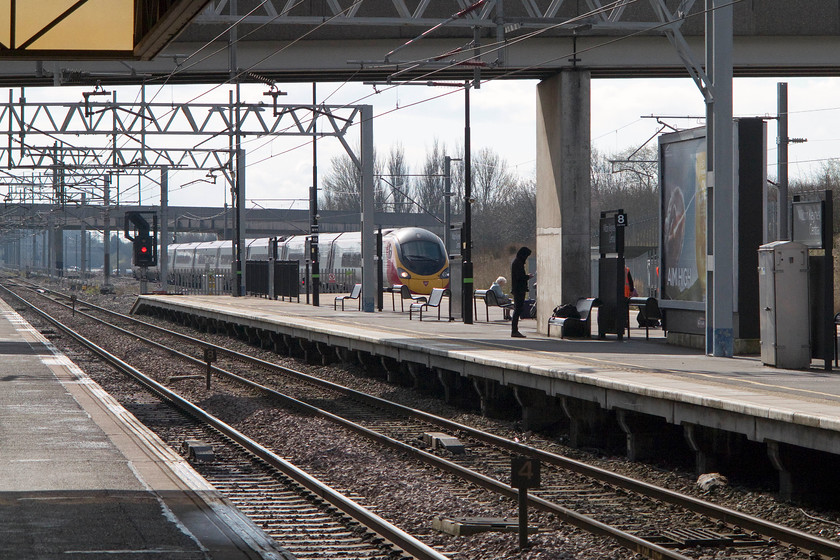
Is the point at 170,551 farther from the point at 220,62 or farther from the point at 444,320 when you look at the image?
the point at 444,320

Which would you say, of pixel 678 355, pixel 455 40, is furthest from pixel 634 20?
pixel 678 355

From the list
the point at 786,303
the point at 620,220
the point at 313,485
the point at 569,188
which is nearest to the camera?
the point at 313,485

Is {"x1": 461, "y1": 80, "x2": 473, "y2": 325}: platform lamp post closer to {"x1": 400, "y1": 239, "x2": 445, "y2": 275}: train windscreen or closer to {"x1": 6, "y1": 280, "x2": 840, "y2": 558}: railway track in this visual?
{"x1": 6, "y1": 280, "x2": 840, "y2": 558}: railway track

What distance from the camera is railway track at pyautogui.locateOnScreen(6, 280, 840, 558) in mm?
7734

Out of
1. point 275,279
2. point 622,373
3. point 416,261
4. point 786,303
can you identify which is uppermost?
point 416,261

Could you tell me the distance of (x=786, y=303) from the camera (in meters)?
13.2

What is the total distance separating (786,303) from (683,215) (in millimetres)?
4180

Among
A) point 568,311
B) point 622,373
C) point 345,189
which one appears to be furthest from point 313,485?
point 345,189

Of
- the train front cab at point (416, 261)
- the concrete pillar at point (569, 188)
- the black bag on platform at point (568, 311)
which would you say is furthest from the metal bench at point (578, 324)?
the train front cab at point (416, 261)

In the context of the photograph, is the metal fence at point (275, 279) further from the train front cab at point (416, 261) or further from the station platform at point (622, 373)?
the station platform at point (622, 373)

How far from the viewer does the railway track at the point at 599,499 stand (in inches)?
305

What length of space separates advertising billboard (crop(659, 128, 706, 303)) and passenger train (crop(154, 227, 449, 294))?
79.9ft

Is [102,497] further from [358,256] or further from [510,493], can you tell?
[358,256]

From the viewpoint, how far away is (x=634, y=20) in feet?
65.8
